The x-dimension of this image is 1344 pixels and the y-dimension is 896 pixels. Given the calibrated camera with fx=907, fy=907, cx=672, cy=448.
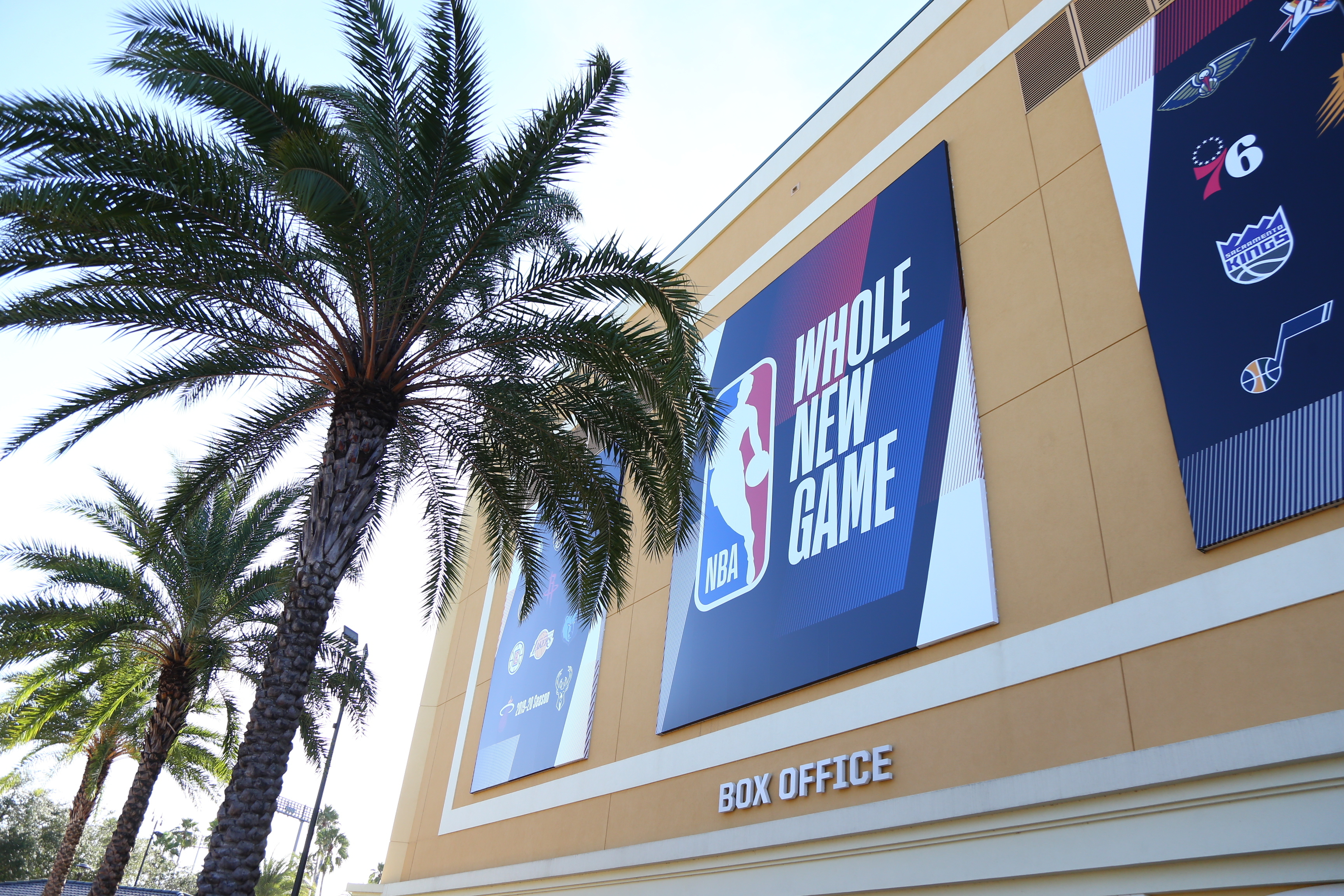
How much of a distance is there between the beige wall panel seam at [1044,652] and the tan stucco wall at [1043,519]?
3.7 inches

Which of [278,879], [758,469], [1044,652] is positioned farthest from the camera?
[278,879]

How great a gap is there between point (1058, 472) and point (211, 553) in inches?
593

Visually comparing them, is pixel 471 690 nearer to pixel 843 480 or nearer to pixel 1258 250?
pixel 843 480

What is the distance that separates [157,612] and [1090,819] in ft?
55.0

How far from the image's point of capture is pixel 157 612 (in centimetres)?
1756

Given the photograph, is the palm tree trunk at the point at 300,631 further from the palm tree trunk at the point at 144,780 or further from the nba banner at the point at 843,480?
the palm tree trunk at the point at 144,780

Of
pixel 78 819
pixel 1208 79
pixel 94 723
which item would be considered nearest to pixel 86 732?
pixel 94 723

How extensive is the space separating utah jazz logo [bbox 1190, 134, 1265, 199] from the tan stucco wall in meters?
0.97

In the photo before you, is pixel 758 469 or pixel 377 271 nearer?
pixel 377 271

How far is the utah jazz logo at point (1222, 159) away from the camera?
8195 mm

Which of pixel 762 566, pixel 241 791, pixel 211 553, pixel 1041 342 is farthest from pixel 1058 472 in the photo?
pixel 211 553

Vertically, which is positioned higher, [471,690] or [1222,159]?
[1222,159]

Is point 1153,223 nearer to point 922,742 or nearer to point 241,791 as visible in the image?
point 922,742

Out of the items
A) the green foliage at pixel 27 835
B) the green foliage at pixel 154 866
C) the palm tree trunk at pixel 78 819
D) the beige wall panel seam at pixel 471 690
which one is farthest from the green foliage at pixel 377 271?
the green foliage at pixel 154 866
